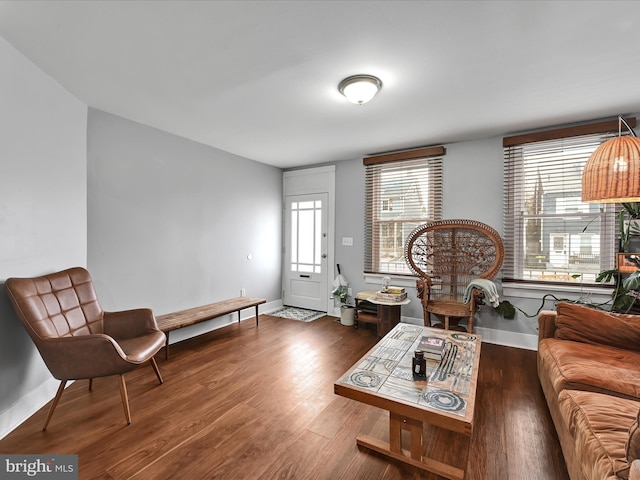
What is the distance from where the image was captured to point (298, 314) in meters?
4.76

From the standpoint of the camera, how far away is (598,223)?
121 inches

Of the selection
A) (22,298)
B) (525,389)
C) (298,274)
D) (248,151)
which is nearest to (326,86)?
(248,151)

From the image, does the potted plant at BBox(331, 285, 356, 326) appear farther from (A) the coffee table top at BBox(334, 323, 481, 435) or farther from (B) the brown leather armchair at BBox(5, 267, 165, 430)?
(B) the brown leather armchair at BBox(5, 267, 165, 430)

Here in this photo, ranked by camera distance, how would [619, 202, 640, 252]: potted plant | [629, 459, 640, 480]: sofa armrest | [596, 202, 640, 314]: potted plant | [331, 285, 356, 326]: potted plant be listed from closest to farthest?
[629, 459, 640, 480]: sofa armrest < [596, 202, 640, 314]: potted plant < [619, 202, 640, 252]: potted plant < [331, 285, 356, 326]: potted plant

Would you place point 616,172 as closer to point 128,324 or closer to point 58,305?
point 128,324

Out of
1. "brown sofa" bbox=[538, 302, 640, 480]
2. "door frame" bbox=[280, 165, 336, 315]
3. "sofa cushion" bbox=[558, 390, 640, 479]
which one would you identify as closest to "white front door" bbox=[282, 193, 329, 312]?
"door frame" bbox=[280, 165, 336, 315]

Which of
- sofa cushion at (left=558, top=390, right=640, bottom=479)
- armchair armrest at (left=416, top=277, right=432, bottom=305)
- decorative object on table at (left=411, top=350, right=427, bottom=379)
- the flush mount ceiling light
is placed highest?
the flush mount ceiling light

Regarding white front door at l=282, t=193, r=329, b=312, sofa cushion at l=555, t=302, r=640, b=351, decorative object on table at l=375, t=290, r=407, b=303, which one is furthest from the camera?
white front door at l=282, t=193, r=329, b=312

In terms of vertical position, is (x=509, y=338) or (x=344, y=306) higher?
(x=344, y=306)

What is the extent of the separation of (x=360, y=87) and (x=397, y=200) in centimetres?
214

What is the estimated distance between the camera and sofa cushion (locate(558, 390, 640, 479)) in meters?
1.12

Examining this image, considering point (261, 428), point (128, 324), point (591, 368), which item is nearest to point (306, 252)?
point (128, 324)

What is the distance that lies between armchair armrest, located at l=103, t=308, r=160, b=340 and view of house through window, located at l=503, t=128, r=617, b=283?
3.68m

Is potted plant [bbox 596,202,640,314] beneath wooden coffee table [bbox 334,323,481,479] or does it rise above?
above
